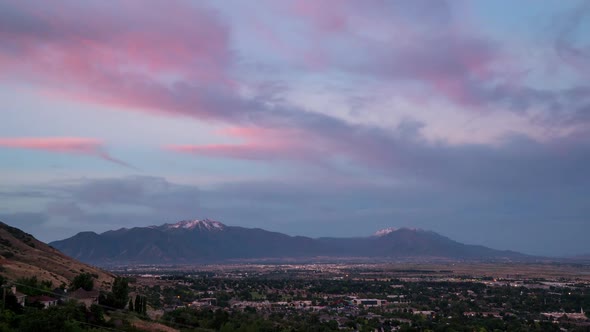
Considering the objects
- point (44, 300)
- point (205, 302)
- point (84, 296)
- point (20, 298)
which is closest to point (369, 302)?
point (205, 302)

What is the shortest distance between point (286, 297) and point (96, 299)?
3918 cm

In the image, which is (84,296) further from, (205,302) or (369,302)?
(369,302)

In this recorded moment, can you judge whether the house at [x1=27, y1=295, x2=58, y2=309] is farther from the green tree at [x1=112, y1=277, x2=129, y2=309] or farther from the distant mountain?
the distant mountain

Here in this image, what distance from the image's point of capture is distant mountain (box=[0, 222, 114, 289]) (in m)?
53.8

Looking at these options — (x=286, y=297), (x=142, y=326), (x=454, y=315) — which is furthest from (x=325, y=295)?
(x=142, y=326)

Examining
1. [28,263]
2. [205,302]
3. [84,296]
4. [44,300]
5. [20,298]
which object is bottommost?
[205,302]

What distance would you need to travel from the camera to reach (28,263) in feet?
209

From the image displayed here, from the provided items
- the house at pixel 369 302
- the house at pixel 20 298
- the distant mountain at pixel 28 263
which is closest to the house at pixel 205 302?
the distant mountain at pixel 28 263

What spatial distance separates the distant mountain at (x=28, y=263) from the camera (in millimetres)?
53750

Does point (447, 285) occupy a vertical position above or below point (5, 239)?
below

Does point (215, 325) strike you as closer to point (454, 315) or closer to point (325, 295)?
point (454, 315)

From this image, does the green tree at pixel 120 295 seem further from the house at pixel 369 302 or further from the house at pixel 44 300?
the house at pixel 369 302

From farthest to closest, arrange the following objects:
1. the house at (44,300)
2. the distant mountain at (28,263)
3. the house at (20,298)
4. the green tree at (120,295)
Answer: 1. the distant mountain at (28,263)
2. the green tree at (120,295)
3. the house at (44,300)
4. the house at (20,298)

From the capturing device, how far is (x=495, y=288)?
99.2m
